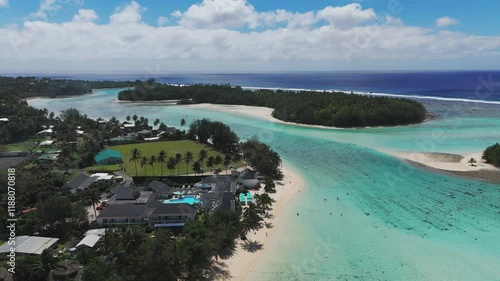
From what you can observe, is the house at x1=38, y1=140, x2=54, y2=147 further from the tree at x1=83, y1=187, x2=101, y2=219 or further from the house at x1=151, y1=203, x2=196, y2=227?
the house at x1=151, y1=203, x2=196, y2=227

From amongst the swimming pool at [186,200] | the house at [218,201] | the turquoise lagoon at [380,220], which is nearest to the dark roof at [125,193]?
the swimming pool at [186,200]

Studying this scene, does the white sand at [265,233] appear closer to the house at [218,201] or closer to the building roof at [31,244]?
the house at [218,201]

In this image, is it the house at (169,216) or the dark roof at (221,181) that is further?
the dark roof at (221,181)

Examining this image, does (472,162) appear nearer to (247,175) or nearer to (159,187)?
(247,175)

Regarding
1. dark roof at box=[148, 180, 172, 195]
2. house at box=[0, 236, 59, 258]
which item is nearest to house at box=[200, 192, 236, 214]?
dark roof at box=[148, 180, 172, 195]

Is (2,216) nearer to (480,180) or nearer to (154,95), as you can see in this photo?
(480,180)

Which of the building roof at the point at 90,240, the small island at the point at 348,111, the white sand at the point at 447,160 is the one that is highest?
the small island at the point at 348,111

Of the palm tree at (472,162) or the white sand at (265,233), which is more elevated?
the palm tree at (472,162)

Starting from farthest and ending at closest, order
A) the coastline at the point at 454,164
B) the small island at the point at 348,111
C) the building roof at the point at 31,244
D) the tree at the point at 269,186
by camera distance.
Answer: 1. the small island at the point at 348,111
2. the coastline at the point at 454,164
3. the tree at the point at 269,186
4. the building roof at the point at 31,244

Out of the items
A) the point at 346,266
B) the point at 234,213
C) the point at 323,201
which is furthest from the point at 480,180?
the point at 234,213
